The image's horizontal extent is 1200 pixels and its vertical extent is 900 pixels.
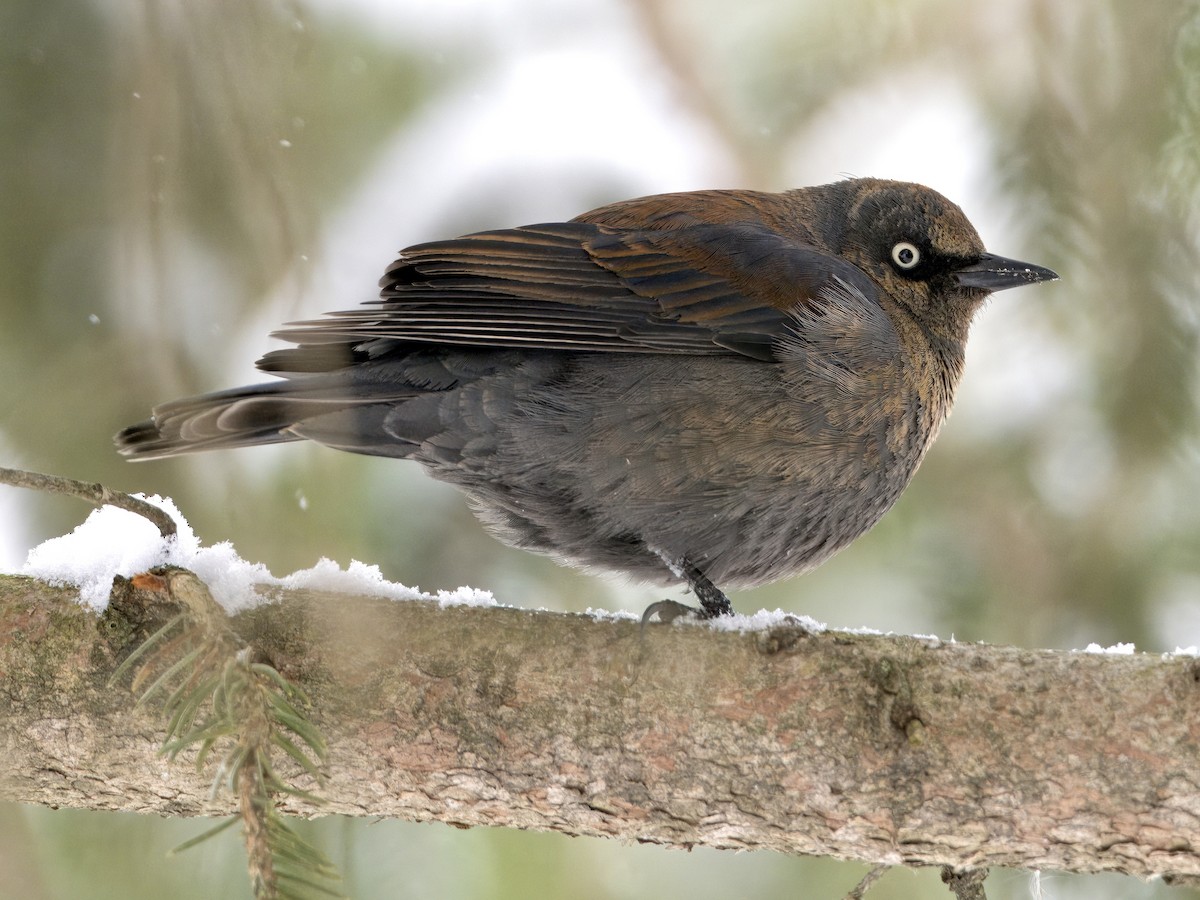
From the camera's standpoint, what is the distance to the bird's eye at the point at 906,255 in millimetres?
4379

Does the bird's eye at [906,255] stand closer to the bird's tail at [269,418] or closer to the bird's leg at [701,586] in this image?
the bird's leg at [701,586]

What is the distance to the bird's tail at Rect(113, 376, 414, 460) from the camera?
313cm

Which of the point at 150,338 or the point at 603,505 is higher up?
the point at 603,505

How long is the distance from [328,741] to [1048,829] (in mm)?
1734

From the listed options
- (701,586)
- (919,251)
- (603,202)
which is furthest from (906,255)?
(701,586)

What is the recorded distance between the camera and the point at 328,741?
108 inches

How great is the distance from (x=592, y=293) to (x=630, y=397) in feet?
1.40

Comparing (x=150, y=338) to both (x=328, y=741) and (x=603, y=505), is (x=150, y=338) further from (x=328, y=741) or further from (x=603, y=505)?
(x=603, y=505)

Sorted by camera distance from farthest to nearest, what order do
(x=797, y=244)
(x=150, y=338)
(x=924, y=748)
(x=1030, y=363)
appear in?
(x=797, y=244) < (x=1030, y=363) < (x=924, y=748) < (x=150, y=338)

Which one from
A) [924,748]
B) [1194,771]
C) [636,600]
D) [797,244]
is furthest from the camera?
[636,600]

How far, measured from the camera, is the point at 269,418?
3.39 meters

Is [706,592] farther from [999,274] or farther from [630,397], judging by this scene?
[999,274]

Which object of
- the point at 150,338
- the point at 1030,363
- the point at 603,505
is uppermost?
the point at 1030,363

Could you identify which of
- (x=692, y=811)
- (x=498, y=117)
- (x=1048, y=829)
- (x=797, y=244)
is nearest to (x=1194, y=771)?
(x=1048, y=829)
